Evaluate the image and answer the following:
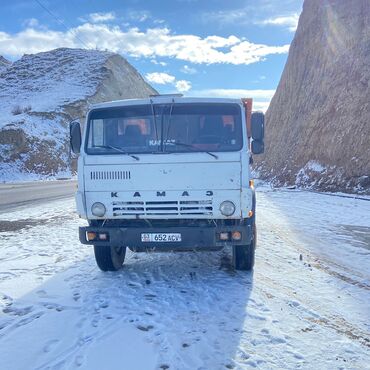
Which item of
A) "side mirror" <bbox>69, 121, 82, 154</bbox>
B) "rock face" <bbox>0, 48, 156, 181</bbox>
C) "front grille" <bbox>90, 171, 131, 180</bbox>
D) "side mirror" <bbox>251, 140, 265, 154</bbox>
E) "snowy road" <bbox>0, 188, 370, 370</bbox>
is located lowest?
"snowy road" <bbox>0, 188, 370, 370</bbox>

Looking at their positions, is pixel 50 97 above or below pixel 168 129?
above

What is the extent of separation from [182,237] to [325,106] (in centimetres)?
2098

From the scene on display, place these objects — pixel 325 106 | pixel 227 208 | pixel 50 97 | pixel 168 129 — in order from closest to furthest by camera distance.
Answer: pixel 227 208, pixel 168 129, pixel 325 106, pixel 50 97

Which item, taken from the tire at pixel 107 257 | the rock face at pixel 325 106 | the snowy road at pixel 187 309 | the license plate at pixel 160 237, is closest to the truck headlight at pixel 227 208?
the license plate at pixel 160 237

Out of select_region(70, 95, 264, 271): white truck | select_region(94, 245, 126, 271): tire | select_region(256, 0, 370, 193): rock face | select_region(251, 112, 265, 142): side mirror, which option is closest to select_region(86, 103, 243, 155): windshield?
select_region(70, 95, 264, 271): white truck

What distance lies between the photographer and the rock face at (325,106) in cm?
2025

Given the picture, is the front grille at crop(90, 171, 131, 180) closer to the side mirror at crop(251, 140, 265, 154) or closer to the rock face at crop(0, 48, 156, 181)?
the side mirror at crop(251, 140, 265, 154)

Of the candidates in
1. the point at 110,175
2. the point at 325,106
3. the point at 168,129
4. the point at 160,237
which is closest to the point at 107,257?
the point at 160,237

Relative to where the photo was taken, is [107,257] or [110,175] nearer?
[110,175]

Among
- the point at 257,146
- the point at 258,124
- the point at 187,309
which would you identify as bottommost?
the point at 187,309

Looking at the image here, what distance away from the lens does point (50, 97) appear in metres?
55.2

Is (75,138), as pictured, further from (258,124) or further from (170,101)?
(258,124)

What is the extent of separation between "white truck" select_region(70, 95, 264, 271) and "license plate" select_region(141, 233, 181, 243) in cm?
1

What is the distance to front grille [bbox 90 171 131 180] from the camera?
603 centimetres
